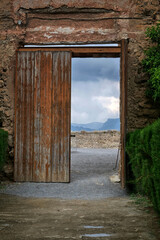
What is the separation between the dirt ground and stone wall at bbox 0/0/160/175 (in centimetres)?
231

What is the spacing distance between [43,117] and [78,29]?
217 centimetres

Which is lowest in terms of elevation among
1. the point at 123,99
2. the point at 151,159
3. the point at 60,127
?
the point at 151,159

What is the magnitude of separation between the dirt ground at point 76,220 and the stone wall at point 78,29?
2314 millimetres

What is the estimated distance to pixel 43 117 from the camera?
6.35 m

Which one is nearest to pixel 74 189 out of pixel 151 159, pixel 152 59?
pixel 151 159

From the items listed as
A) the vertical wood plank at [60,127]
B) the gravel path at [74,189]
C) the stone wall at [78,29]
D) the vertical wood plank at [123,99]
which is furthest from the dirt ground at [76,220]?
the stone wall at [78,29]

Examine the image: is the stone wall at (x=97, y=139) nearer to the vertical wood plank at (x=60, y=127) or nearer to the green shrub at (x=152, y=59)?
the vertical wood plank at (x=60, y=127)

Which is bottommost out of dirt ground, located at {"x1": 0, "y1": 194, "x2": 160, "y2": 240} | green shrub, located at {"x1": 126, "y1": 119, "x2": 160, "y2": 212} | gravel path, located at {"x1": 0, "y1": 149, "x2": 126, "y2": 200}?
gravel path, located at {"x1": 0, "y1": 149, "x2": 126, "y2": 200}

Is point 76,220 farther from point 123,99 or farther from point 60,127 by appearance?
point 60,127

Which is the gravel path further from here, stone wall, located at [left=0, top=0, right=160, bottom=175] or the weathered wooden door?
stone wall, located at [left=0, top=0, right=160, bottom=175]

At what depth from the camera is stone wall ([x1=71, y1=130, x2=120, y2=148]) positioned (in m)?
17.6

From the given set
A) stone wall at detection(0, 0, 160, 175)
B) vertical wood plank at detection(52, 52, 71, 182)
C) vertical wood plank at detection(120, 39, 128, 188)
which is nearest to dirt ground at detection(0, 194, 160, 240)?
vertical wood plank at detection(120, 39, 128, 188)

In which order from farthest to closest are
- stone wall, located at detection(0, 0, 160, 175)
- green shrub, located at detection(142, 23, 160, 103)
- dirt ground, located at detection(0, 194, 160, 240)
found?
stone wall, located at detection(0, 0, 160, 175) < green shrub, located at detection(142, 23, 160, 103) < dirt ground, located at detection(0, 194, 160, 240)

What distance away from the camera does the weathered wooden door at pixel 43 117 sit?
20.8ft
